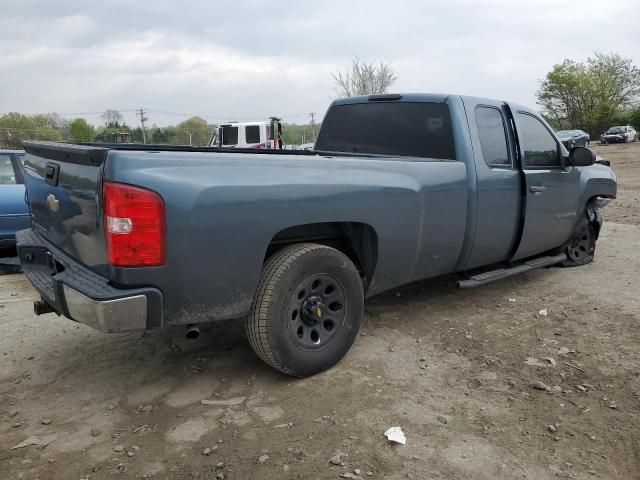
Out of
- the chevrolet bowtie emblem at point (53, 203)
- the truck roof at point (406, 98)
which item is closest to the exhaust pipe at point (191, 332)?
the chevrolet bowtie emblem at point (53, 203)

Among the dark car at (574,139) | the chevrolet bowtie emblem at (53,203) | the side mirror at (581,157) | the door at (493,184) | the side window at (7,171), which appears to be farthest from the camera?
the side window at (7,171)

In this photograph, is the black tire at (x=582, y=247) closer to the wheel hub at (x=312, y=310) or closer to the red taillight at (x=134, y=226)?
the wheel hub at (x=312, y=310)

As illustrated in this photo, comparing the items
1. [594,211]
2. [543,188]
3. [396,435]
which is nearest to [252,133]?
[594,211]

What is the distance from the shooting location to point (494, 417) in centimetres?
294

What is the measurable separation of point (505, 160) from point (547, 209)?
30.8 inches

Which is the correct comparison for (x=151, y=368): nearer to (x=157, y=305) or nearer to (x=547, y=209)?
(x=157, y=305)

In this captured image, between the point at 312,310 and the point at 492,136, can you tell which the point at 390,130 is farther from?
the point at 312,310

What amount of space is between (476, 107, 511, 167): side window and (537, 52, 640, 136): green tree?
55.5 metres

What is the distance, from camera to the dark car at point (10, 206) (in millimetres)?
6328

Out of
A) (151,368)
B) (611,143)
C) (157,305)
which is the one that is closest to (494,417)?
(157,305)

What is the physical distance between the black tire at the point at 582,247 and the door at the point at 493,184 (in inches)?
70.6

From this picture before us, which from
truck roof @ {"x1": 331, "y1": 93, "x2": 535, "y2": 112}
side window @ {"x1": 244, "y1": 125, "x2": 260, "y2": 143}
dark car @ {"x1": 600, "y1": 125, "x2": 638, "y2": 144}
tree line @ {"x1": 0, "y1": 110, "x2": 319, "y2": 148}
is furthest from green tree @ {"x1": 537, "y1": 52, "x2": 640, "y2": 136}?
truck roof @ {"x1": 331, "y1": 93, "x2": 535, "y2": 112}

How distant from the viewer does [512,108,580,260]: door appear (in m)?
4.85

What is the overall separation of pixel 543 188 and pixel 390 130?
1536mm
